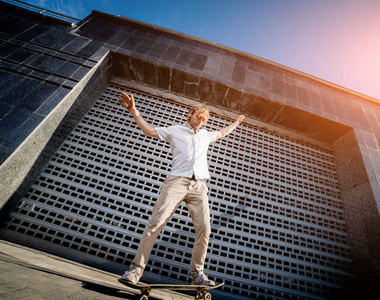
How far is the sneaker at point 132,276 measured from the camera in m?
1.81

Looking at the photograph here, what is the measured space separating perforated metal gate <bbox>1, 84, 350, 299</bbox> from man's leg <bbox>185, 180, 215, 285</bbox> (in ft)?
4.69

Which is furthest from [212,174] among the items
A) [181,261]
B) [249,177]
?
[181,261]

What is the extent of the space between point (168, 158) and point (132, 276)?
281cm

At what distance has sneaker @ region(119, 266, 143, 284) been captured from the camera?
5.93ft

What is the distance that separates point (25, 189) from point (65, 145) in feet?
3.99

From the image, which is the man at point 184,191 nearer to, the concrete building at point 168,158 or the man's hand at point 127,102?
the man's hand at point 127,102

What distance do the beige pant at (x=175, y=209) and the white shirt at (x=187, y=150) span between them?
0.12 metres

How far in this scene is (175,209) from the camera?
85.4 inches

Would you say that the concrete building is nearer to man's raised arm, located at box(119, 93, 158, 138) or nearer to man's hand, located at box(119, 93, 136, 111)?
man's raised arm, located at box(119, 93, 158, 138)

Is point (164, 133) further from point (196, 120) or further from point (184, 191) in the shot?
point (184, 191)

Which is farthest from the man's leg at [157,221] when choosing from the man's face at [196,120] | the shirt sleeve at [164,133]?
the man's face at [196,120]

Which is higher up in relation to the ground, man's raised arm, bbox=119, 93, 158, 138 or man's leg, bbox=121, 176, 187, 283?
man's raised arm, bbox=119, 93, 158, 138

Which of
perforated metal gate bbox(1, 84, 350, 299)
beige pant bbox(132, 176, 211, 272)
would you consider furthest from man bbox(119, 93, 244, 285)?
perforated metal gate bbox(1, 84, 350, 299)

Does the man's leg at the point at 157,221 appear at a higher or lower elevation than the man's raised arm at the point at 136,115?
lower
